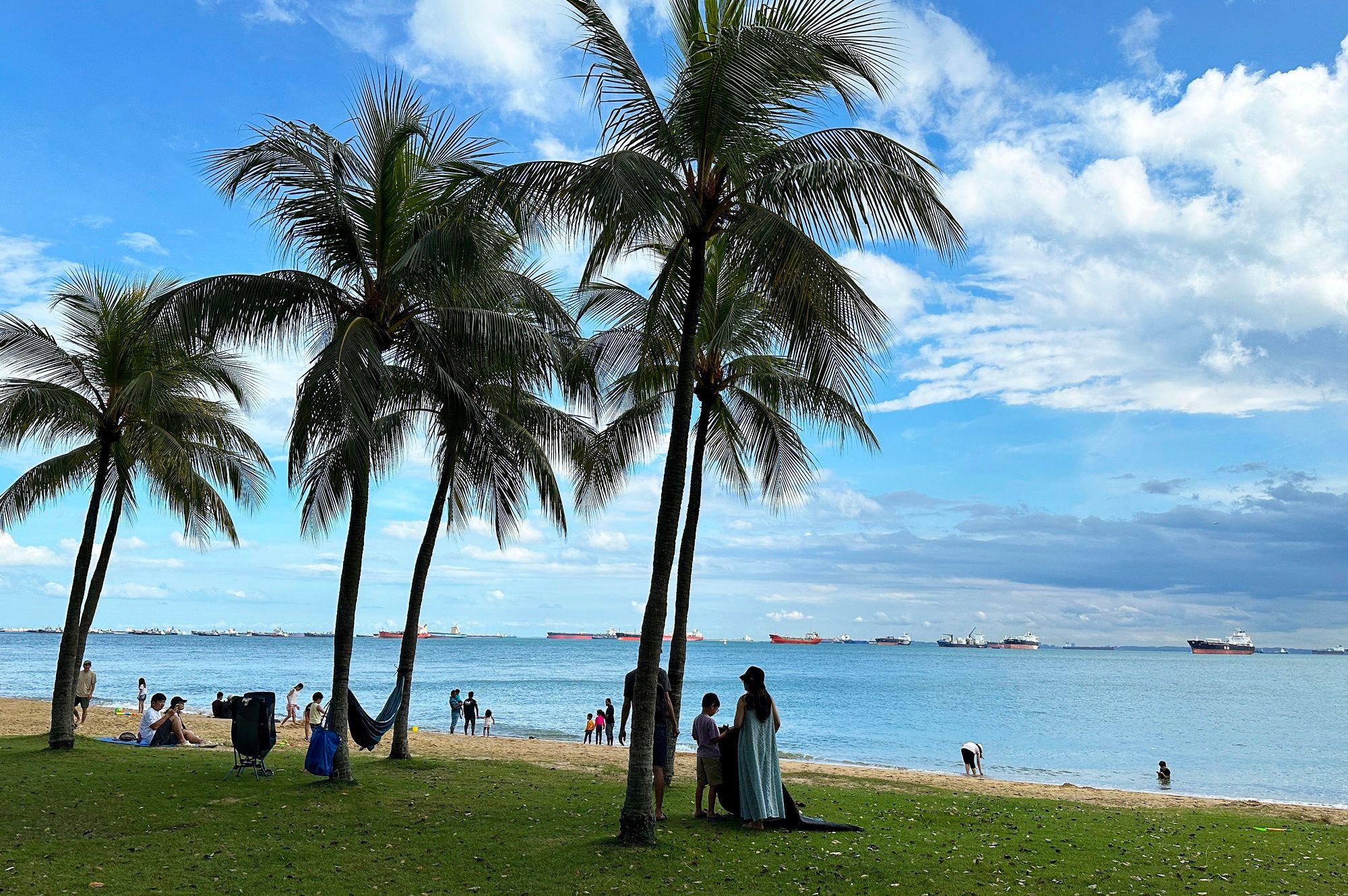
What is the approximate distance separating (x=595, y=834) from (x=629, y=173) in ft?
19.6

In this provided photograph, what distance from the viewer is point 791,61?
8.44m

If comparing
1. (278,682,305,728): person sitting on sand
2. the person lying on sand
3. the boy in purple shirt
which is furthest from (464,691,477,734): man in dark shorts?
the boy in purple shirt

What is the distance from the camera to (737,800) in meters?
9.34

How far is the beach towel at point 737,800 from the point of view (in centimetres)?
909

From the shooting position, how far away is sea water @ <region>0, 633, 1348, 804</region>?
32406 mm

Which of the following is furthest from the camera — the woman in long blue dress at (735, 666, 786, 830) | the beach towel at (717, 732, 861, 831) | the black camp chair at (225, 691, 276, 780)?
the black camp chair at (225, 691, 276, 780)

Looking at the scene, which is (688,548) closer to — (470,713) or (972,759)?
(972,759)

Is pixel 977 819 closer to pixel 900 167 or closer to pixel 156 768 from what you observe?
pixel 900 167

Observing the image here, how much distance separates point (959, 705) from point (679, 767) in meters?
48.8

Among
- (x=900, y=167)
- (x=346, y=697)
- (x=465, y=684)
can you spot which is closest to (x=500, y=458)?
(x=346, y=697)

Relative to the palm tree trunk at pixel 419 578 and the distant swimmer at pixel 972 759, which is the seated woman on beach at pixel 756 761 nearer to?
the palm tree trunk at pixel 419 578

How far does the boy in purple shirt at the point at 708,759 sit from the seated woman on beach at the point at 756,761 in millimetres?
321

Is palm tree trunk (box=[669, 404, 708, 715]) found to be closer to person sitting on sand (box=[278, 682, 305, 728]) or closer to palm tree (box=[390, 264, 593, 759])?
palm tree (box=[390, 264, 593, 759])

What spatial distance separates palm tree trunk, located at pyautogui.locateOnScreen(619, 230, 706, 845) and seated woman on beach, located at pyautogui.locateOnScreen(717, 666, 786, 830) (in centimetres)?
95
